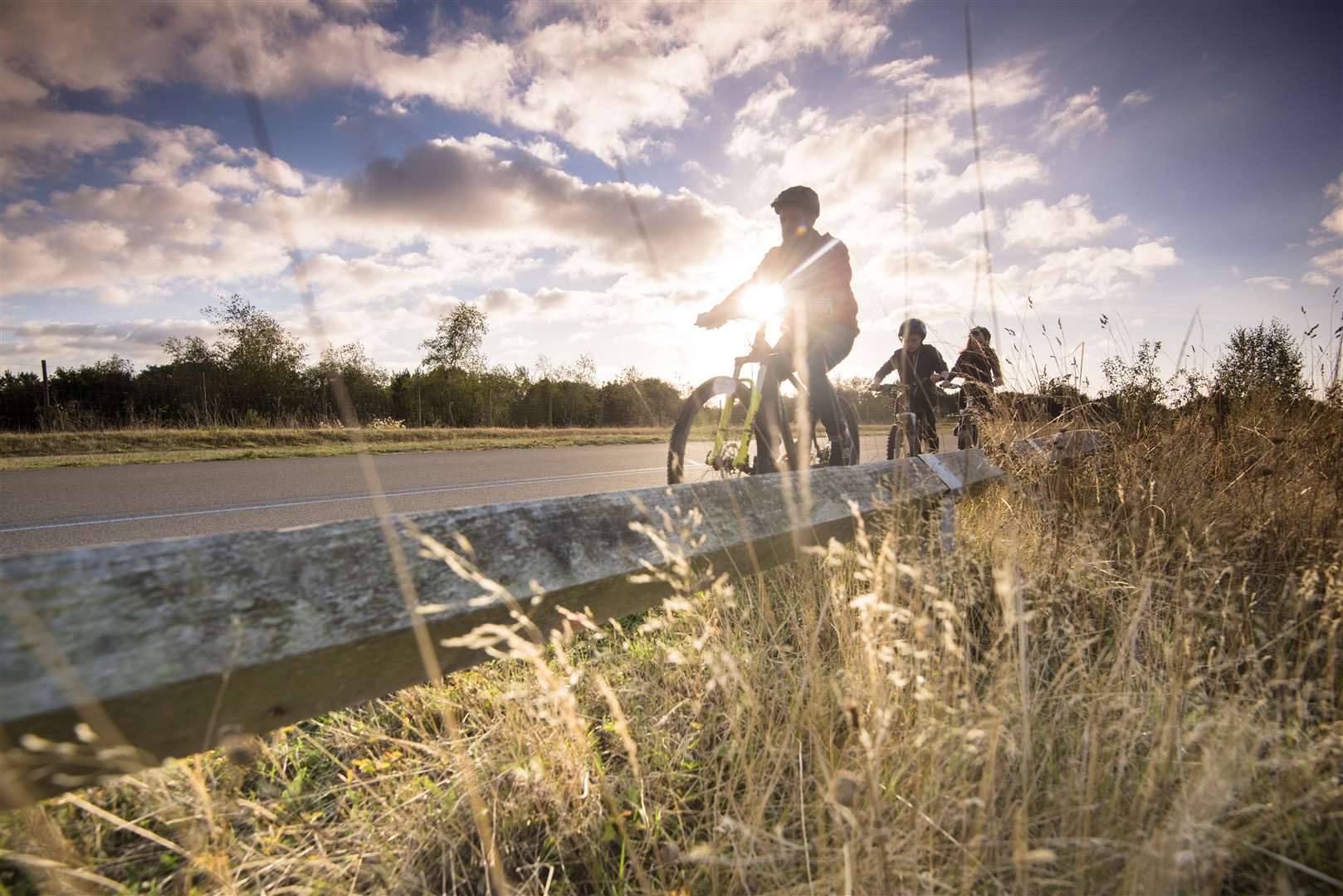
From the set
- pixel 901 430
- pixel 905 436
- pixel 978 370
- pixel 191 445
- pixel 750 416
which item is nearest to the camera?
pixel 750 416

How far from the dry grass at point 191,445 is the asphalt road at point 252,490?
99 cm

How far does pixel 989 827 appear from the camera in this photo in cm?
123

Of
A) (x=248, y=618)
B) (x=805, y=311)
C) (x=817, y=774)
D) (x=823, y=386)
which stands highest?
(x=805, y=311)

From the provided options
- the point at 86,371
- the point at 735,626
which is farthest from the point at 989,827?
the point at 86,371

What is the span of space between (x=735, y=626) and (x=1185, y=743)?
1.35 m

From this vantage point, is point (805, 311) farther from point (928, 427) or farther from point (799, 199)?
point (928, 427)

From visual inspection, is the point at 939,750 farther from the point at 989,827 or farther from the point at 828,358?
the point at 828,358

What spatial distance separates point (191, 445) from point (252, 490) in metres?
7.65

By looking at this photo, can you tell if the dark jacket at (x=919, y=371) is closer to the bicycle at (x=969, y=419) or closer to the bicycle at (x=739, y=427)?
the bicycle at (x=969, y=419)

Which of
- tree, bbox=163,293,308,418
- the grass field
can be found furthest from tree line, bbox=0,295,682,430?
the grass field

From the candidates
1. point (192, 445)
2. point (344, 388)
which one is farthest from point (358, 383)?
point (192, 445)

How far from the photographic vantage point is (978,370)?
565cm

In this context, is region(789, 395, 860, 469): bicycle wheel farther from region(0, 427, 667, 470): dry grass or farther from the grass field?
region(0, 427, 667, 470): dry grass

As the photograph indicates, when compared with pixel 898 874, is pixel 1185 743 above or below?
above
